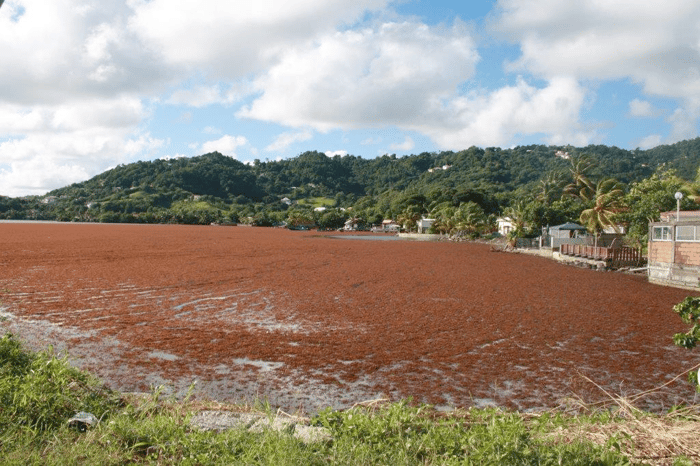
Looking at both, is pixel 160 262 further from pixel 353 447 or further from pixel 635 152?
pixel 635 152

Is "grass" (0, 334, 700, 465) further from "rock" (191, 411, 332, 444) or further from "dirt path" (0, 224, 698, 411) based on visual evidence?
"dirt path" (0, 224, 698, 411)

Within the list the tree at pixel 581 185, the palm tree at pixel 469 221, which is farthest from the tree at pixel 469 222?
the tree at pixel 581 185

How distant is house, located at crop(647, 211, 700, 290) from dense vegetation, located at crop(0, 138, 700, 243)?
8.82 m

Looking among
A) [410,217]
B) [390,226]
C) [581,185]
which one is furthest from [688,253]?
[390,226]

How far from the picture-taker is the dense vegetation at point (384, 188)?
60.2m

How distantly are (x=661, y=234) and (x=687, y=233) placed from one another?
5.97 ft

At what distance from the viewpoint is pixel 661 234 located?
20625mm

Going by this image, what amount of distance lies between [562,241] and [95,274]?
31861 mm

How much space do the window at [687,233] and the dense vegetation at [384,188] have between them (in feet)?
34.9

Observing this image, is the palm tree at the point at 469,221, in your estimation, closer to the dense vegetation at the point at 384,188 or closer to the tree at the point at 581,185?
the dense vegetation at the point at 384,188

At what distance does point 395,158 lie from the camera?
194 m

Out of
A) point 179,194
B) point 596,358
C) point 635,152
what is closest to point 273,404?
point 596,358

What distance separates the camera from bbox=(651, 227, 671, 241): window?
2003cm

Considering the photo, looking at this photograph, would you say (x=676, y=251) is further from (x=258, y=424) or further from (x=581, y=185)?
(x=581, y=185)
